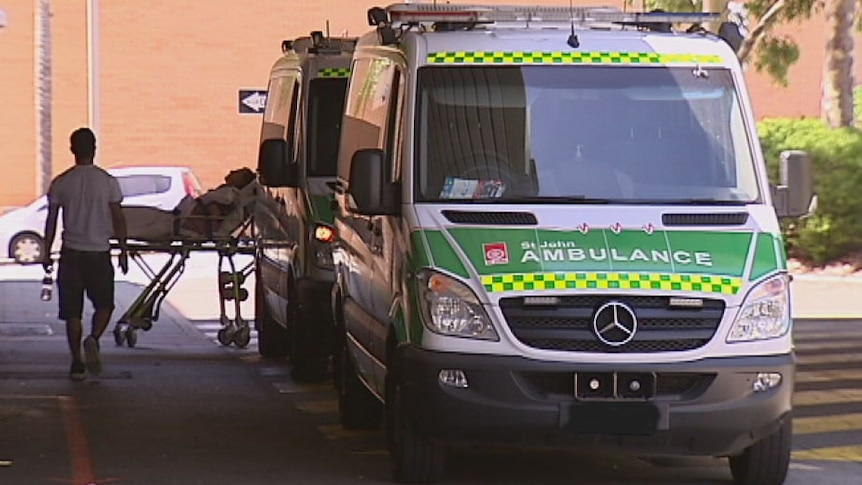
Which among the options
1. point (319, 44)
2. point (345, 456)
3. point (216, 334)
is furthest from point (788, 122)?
point (345, 456)

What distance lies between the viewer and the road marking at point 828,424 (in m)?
11.7

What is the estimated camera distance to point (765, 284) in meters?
8.70

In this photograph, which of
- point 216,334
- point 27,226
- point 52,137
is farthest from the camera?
point 52,137

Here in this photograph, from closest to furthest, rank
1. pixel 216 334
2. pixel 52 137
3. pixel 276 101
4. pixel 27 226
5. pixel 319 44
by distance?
pixel 319 44 → pixel 276 101 → pixel 216 334 → pixel 27 226 → pixel 52 137

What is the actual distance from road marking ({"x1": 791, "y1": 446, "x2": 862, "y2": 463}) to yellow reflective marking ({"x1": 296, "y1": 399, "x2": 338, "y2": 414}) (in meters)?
3.34

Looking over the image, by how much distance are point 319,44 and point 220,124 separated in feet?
76.4

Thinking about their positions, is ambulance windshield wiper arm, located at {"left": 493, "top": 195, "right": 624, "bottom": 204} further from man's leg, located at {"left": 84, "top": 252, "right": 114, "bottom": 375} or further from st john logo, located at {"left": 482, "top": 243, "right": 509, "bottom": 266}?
man's leg, located at {"left": 84, "top": 252, "right": 114, "bottom": 375}

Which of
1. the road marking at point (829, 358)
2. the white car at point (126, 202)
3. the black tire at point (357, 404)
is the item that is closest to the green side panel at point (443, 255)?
the black tire at point (357, 404)

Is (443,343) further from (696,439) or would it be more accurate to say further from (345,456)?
(345,456)

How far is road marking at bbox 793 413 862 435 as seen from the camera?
38.3 feet

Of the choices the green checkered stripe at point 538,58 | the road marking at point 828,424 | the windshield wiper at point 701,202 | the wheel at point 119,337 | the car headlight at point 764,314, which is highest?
the green checkered stripe at point 538,58

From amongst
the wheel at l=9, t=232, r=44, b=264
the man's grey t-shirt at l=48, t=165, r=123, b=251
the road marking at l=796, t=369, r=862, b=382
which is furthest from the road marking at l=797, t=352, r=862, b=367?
the wheel at l=9, t=232, r=44, b=264

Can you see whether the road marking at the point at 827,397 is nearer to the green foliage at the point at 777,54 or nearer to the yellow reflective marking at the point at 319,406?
the yellow reflective marking at the point at 319,406

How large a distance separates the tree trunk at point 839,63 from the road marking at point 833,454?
17.0 metres
